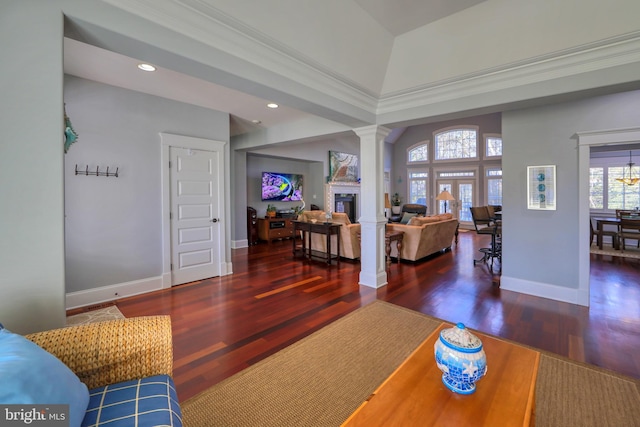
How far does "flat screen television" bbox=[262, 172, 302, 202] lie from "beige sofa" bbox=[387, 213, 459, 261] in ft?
12.4

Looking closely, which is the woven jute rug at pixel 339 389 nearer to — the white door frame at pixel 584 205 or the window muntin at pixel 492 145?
the white door frame at pixel 584 205

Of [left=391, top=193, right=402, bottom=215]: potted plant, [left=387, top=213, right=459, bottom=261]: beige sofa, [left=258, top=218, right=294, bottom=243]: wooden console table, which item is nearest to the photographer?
[left=387, top=213, right=459, bottom=261]: beige sofa

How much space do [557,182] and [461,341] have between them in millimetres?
3277

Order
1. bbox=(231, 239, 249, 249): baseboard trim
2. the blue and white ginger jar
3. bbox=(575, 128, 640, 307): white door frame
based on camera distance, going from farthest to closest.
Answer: bbox=(231, 239, 249, 249): baseboard trim → bbox=(575, 128, 640, 307): white door frame → the blue and white ginger jar

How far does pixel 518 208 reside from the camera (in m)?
3.76

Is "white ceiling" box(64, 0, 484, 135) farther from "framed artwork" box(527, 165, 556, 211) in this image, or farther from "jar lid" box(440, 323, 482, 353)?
"jar lid" box(440, 323, 482, 353)

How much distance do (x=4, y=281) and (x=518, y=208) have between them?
483cm

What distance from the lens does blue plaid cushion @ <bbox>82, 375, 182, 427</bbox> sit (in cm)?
106

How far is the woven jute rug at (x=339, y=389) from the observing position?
1.68 m

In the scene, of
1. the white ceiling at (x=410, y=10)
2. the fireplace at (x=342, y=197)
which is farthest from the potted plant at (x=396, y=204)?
the white ceiling at (x=410, y=10)

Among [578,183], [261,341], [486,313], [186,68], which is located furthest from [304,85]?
[578,183]

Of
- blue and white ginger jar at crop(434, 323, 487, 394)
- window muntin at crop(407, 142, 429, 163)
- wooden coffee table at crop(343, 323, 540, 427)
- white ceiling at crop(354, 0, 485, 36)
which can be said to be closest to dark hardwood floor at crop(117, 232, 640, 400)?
wooden coffee table at crop(343, 323, 540, 427)

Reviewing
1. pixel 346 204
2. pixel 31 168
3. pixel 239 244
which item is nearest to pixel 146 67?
pixel 31 168

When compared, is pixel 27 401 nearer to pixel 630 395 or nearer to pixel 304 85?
pixel 304 85
